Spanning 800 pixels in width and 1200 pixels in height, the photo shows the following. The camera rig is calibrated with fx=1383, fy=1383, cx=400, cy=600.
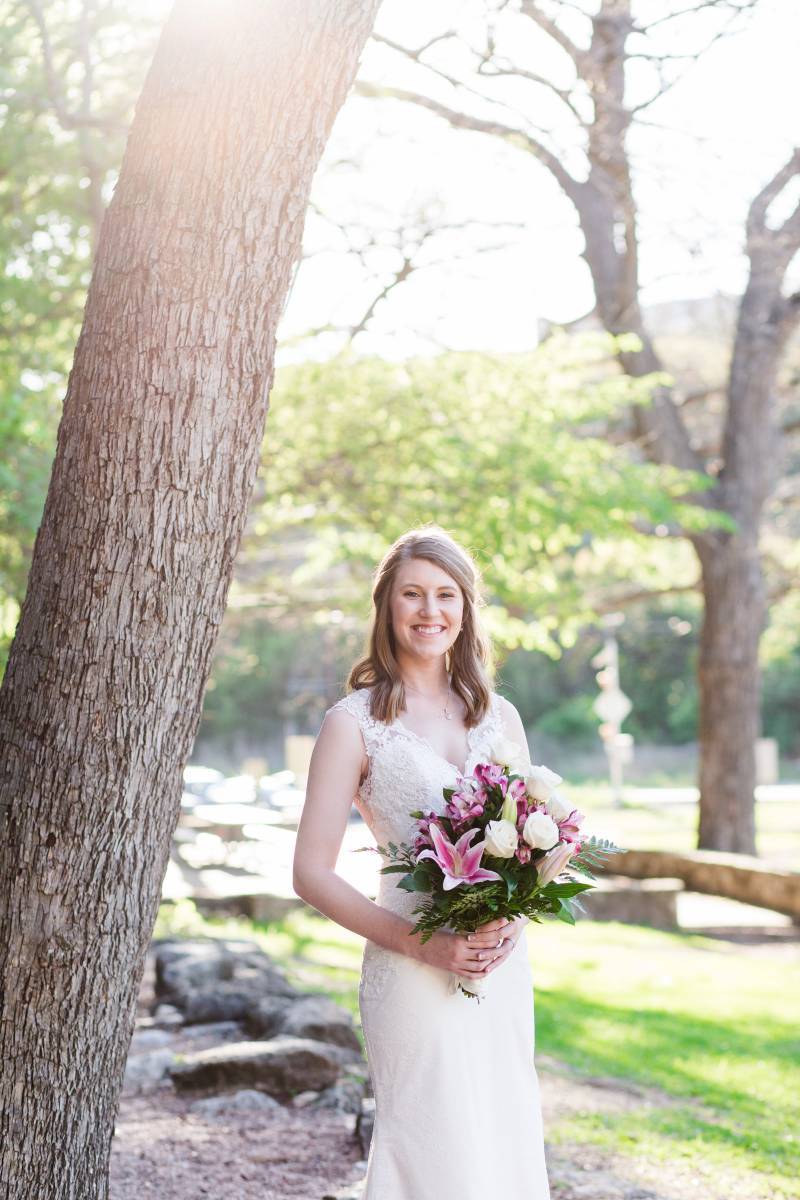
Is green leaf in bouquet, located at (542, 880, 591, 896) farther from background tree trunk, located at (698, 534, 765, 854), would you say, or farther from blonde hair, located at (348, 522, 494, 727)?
background tree trunk, located at (698, 534, 765, 854)

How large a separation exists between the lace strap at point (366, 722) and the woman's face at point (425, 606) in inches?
8.2

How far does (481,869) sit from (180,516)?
1101mm

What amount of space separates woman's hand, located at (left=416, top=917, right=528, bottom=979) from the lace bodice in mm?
209

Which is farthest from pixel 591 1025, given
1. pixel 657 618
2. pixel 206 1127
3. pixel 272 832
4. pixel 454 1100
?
pixel 657 618

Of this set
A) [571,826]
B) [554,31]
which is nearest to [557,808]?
[571,826]

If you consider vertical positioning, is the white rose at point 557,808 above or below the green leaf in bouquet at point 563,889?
above

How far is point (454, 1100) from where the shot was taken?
3260 mm

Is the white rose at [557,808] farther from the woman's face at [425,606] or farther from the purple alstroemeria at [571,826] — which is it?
the woman's face at [425,606]

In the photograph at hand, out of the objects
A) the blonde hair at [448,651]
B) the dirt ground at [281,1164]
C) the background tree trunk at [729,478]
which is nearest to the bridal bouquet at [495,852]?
the blonde hair at [448,651]

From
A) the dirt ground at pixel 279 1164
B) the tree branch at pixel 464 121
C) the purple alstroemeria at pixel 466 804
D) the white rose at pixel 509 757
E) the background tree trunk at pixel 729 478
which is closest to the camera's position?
the purple alstroemeria at pixel 466 804

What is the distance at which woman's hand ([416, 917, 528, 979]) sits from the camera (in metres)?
3.13

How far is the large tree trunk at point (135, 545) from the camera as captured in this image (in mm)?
3236

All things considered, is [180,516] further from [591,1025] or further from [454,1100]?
[591,1025]

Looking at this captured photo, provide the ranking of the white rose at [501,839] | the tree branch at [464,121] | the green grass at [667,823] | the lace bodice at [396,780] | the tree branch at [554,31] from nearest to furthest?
the white rose at [501,839] < the lace bodice at [396,780] < the tree branch at [554,31] < the tree branch at [464,121] < the green grass at [667,823]
